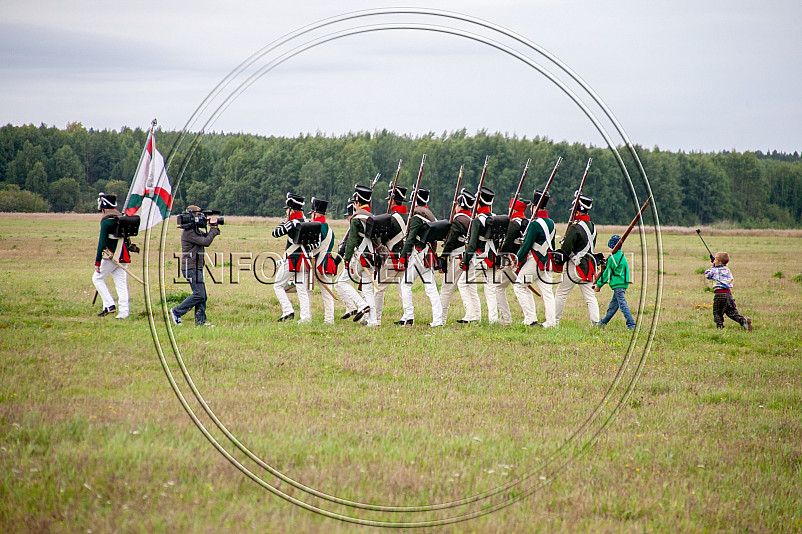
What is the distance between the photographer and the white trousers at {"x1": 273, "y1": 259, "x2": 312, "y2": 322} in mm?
14875

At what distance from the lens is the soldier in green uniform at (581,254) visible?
1481cm

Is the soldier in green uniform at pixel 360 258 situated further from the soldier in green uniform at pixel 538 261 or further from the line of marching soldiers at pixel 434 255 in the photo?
the soldier in green uniform at pixel 538 261

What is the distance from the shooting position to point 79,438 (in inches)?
268

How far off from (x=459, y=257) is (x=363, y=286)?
2.38 metres

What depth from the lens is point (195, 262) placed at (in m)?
14.6

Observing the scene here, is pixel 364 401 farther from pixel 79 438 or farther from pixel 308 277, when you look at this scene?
pixel 308 277

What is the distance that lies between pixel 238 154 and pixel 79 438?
12096mm

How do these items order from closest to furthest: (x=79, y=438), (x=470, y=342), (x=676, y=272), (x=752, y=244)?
(x=79, y=438) → (x=470, y=342) → (x=676, y=272) → (x=752, y=244)

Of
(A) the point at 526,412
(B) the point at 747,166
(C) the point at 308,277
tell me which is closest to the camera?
(A) the point at 526,412

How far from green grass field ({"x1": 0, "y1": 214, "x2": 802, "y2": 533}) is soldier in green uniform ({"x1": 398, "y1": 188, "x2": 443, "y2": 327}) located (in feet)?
3.29

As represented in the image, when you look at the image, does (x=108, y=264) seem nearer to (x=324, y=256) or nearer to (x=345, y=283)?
(x=324, y=256)

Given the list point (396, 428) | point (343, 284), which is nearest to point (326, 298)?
point (343, 284)

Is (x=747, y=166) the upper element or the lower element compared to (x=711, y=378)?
upper

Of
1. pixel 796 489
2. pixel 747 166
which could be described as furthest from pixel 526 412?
pixel 747 166
